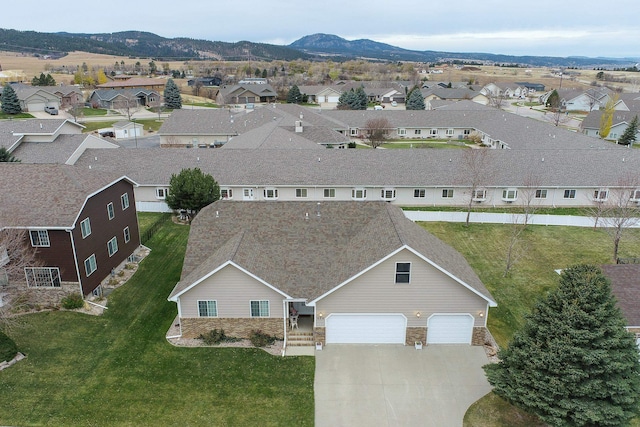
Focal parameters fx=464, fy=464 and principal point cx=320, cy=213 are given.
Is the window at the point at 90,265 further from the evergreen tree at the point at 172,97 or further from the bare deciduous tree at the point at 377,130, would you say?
the evergreen tree at the point at 172,97

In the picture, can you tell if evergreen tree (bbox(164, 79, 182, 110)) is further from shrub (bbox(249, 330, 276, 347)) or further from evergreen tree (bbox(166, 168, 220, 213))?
shrub (bbox(249, 330, 276, 347))

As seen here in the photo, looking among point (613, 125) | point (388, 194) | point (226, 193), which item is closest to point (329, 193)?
point (388, 194)

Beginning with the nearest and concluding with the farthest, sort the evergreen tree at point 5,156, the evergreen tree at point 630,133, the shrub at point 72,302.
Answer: the shrub at point 72,302, the evergreen tree at point 5,156, the evergreen tree at point 630,133

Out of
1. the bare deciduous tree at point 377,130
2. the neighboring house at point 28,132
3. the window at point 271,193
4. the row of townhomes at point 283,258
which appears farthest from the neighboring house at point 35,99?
the window at point 271,193

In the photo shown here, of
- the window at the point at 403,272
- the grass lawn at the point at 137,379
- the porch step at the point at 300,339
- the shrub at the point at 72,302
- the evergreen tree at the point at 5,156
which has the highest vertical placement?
the evergreen tree at the point at 5,156

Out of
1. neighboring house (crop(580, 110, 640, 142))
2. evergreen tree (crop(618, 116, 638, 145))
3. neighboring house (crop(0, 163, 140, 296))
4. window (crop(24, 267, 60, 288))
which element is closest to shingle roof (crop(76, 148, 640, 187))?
neighboring house (crop(0, 163, 140, 296))

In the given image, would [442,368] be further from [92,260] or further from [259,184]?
[259,184]

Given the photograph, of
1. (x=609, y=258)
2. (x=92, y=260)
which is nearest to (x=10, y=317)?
(x=92, y=260)
